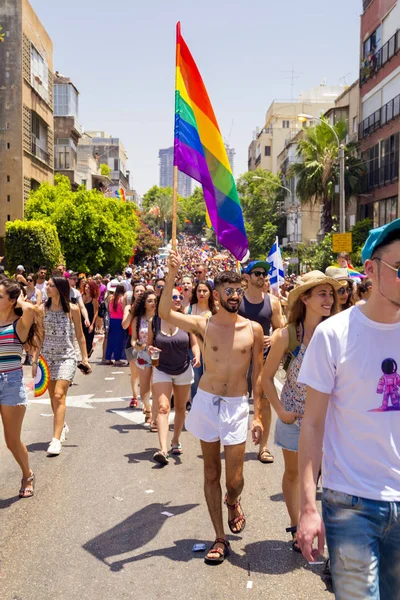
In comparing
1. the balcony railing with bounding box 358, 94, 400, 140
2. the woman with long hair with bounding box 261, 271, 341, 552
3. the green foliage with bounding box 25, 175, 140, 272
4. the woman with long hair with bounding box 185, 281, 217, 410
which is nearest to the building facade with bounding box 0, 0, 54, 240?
the green foliage with bounding box 25, 175, 140, 272

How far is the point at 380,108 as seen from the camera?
37.5 metres

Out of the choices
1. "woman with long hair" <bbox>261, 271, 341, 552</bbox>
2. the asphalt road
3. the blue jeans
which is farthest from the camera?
"woman with long hair" <bbox>261, 271, 341, 552</bbox>

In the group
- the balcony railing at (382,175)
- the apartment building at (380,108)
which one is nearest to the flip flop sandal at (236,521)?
the apartment building at (380,108)

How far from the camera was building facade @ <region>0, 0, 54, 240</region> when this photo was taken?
3816 centimetres

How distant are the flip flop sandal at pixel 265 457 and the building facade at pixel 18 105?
33.3 meters

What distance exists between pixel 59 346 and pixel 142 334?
1957 millimetres

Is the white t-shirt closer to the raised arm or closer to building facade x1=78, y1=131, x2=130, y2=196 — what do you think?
the raised arm

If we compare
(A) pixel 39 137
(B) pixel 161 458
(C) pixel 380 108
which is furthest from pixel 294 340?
(A) pixel 39 137

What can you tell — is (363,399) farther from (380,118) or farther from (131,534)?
(380,118)

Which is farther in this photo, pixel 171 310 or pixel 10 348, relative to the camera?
pixel 10 348

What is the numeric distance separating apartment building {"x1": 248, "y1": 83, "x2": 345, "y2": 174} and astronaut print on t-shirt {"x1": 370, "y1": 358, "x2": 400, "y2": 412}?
3225 inches

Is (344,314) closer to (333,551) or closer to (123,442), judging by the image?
(333,551)

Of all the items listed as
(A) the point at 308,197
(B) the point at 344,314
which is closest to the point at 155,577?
(B) the point at 344,314

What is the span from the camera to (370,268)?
3.04 meters
